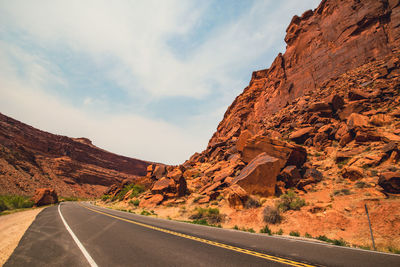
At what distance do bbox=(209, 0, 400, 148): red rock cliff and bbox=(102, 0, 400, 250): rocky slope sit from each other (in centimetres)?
20

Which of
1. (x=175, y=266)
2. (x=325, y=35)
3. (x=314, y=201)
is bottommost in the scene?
(x=175, y=266)

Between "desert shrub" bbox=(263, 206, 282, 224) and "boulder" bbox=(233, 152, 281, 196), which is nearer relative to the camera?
"desert shrub" bbox=(263, 206, 282, 224)

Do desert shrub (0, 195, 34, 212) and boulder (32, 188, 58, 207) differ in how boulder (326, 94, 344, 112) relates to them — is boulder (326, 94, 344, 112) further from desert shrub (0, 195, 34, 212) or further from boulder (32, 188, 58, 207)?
boulder (32, 188, 58, 207)

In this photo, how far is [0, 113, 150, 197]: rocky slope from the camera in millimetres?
54219

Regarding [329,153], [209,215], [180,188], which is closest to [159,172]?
[180,188]

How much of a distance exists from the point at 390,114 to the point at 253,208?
1660cm

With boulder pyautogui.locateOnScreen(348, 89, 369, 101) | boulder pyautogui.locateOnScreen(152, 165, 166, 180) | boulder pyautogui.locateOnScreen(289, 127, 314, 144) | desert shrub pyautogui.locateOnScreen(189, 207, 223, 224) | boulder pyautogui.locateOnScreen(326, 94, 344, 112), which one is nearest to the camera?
desert shrub pyautogui.locateOnScreen(189, 207, 223, 224)

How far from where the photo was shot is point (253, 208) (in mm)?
13414

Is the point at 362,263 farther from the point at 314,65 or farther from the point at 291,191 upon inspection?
the point at 314,65

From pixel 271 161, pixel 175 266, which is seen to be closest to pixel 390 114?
pixel 271 161

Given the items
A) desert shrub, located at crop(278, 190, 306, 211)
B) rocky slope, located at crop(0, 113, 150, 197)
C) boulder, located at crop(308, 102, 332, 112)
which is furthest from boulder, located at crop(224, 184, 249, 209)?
rocky slope, located at crop(0, 113, 150, 197)

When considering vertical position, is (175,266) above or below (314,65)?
below

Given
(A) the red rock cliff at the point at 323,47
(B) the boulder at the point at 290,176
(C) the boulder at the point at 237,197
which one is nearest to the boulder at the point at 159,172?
(A) the red rock cliff at the point at 323,47

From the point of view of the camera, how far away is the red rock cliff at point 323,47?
30.8 metres
